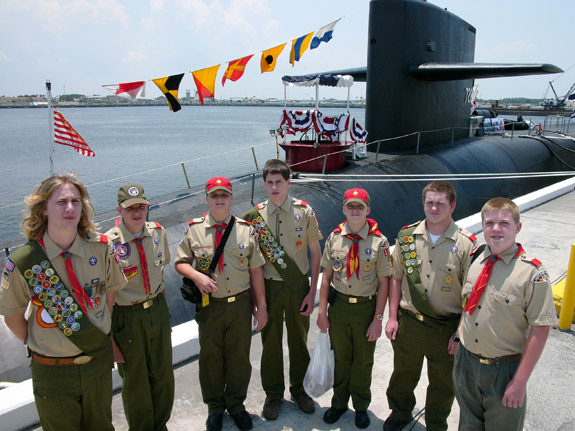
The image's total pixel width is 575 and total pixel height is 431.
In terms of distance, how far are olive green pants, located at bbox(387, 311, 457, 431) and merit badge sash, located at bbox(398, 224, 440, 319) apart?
14 centimetres

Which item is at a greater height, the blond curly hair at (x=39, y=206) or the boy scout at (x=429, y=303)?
the blond curly hair at (x=39, y=206)

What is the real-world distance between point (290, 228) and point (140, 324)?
1.41 metres

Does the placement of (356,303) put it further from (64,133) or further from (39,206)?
(64,133)

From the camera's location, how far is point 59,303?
105 inches

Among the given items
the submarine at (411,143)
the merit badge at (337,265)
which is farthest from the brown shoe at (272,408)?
the submarine at (411,143)

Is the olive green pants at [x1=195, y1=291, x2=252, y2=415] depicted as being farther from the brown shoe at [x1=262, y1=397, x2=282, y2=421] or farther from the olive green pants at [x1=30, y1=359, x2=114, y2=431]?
the olive green pants at [x1=30, y1=359, x2=114, y2=431]

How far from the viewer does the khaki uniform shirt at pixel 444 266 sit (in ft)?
10.8

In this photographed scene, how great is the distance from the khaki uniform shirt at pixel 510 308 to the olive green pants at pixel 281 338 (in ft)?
4.72

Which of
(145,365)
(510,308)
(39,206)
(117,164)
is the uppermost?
(39,206)

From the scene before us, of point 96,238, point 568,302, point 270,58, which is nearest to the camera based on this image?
point 96,238

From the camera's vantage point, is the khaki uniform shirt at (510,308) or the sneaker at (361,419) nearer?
the khaki uniform shirt at (510,308)

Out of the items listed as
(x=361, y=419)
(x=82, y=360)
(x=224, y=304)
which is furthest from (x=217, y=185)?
(x=361, y=419)

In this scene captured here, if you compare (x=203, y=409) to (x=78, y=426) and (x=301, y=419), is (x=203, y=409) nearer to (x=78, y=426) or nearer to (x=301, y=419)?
(x=301, y=419)

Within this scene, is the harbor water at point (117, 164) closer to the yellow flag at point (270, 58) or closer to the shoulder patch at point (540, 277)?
the yellow flag at point (270, 58)
